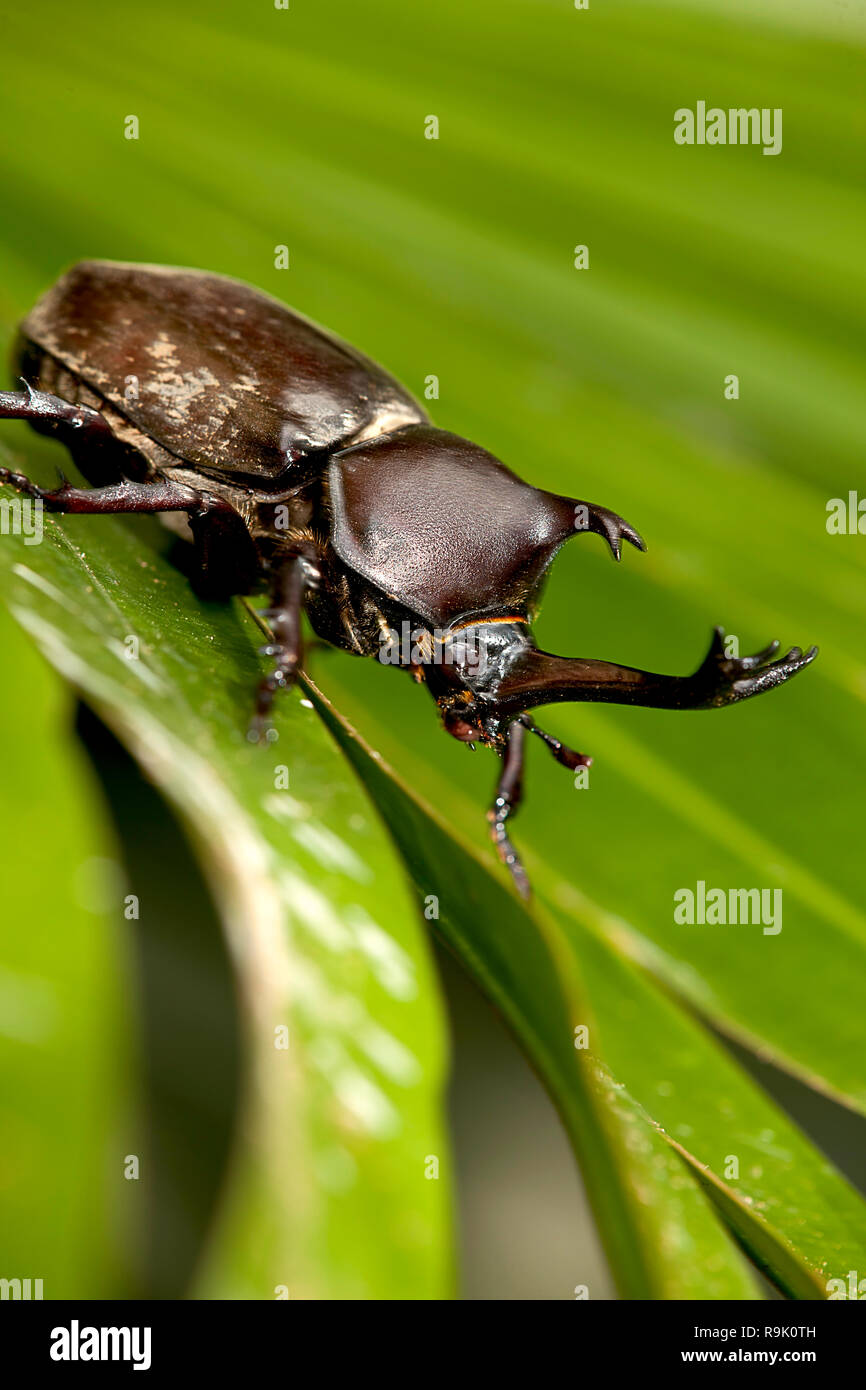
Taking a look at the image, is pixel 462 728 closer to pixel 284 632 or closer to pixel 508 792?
pixel 508 792

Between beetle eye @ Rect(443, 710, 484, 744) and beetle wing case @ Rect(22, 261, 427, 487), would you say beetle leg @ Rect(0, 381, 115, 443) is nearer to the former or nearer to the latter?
beetle wing case @ Rect(22, 261, 427, 487)

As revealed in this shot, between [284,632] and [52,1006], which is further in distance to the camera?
[284,632]

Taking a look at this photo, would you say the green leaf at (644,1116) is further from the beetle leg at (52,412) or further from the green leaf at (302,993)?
the beetle leg at (52,412)

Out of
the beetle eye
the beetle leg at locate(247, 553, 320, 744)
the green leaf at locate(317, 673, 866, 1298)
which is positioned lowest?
the green leaf at locate(317, 673, 866, 1298)

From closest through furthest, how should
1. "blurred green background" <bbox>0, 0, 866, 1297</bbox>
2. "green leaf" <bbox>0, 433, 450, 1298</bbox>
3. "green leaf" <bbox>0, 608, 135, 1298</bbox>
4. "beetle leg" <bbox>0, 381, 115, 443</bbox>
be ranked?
"green leaf" <bbox>0, 433, 450, 1298</bbox>, "green leaf" <bbox>0, 608, 135, 1298</bbox>, "beetle leg" <bbox>0, 381, 115, 443</bbox>, "blurred green background" <bbox>0, 0, 866, 1297</bbox>

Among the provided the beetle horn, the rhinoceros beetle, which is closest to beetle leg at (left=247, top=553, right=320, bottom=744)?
the rhinoceros beetle

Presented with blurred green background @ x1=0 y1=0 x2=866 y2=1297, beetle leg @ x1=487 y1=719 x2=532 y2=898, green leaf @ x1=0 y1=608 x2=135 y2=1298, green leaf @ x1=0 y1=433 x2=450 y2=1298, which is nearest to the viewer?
green leaf @ x1=0 y1=433 x2=450 y2=1298

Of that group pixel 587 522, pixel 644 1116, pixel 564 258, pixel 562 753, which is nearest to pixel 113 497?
pixel 587 522
